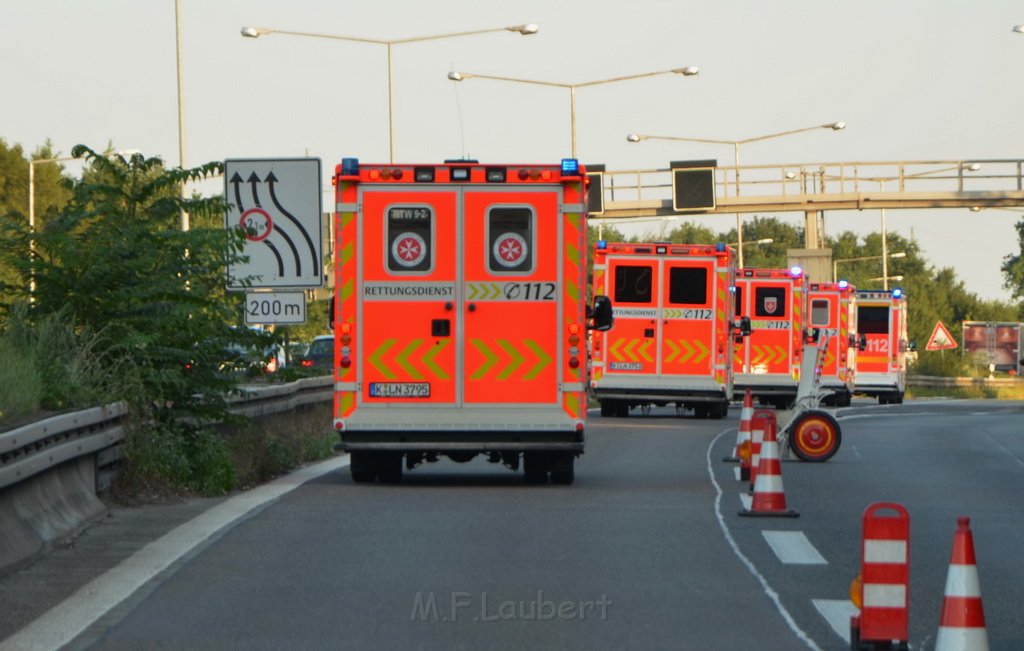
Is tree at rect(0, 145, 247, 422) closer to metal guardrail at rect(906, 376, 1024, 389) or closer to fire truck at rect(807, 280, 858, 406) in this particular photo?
fire truck at rect(807, 280, 858, 406)

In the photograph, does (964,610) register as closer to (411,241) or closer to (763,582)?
(763,582)

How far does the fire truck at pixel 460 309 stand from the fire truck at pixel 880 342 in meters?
34.4

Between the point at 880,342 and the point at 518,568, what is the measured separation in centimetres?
4088

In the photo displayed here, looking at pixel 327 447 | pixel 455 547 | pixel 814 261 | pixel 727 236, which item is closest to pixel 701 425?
pixel 327 447

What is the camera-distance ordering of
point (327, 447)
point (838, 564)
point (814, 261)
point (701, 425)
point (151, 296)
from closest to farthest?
1. point (838, 564)
2. point (151, 296)
3. point (327, 447)
4. point (701, 425)
5. point (814, 261)

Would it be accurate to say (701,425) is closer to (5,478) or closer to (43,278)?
(43,278)

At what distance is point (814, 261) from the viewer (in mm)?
59688

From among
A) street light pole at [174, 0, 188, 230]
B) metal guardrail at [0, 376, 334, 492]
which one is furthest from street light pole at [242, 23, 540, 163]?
metal guardrail at [0, 376, 334, 492]

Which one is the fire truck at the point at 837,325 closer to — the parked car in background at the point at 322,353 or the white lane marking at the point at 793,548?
the parked car in background at the point at 322,353

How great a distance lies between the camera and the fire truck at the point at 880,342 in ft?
166

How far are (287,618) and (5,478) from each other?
92.5 inches

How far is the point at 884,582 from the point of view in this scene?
8273 millimetres

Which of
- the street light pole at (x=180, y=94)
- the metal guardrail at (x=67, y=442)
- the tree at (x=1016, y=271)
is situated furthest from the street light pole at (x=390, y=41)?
the tree at (x=1016, y=271)

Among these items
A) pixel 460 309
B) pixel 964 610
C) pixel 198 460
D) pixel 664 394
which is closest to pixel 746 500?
pixel 460 309
